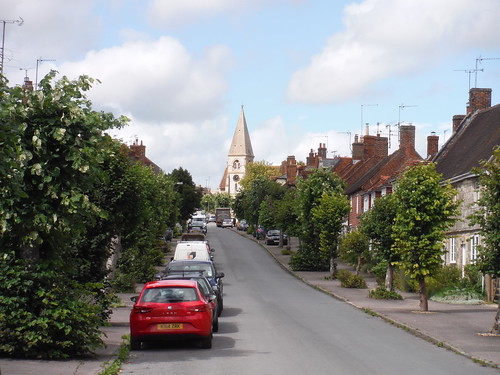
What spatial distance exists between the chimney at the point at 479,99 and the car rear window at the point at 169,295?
33943 mm

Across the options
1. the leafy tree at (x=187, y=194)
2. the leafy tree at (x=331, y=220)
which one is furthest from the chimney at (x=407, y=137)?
the leafy tree at (x=187, y=194)

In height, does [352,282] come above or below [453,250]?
below

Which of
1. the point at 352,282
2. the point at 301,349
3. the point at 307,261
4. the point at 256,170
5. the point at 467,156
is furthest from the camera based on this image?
the point at 256,170

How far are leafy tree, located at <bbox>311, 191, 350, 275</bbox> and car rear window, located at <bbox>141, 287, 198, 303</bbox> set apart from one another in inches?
1207

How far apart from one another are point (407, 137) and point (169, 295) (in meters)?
45.5

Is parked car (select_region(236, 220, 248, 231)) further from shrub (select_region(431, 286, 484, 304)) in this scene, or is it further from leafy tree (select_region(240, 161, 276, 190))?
shrub (select_region(431, 286, 484, 304))

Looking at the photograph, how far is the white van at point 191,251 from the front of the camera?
4013 cm

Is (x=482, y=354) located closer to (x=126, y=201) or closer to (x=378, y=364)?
(x=378, y=364)

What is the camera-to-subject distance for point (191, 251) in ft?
133

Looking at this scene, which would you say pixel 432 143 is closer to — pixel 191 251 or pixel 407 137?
pixel 407 137

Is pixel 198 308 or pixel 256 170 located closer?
pixel 198 308

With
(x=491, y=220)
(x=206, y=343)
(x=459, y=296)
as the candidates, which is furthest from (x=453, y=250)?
(x=206, y=343)

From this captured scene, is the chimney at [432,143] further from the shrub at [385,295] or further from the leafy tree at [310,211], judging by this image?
the shrub at [385,295]

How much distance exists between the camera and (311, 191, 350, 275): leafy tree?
48.0m
